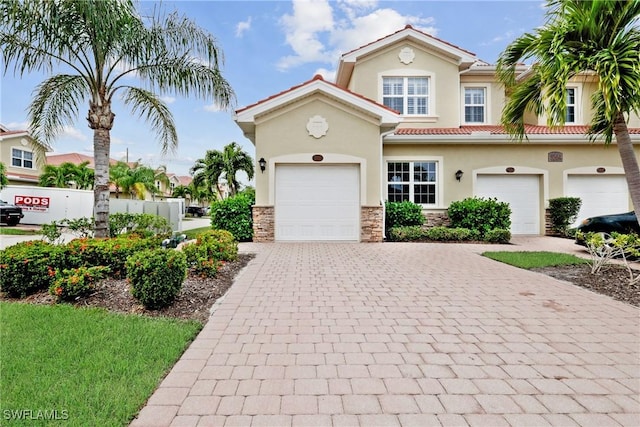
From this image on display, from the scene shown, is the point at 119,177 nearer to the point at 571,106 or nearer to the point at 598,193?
the point at 571,106

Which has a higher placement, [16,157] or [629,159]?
[16,157]

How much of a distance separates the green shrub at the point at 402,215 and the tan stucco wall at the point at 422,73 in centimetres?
449

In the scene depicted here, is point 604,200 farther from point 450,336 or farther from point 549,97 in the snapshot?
point 450,336

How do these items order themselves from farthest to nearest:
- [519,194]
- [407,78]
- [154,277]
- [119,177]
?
1. [119,177]
2. [407,78]
3. [519,194]
4. [154,277]

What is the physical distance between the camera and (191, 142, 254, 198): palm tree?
105ft

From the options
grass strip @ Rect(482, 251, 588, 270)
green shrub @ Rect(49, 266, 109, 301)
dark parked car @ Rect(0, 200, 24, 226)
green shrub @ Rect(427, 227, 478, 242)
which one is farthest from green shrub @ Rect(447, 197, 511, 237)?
dark parked car @ Rect(0, 200, 24, 226)

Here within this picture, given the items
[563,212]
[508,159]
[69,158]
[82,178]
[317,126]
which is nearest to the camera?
[317,126]

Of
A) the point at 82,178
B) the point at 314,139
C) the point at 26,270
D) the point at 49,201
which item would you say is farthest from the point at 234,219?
the point at 82,178

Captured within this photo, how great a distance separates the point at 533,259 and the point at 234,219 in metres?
9.47

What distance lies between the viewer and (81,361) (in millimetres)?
3139

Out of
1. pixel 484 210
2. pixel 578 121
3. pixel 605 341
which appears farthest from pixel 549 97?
pixel 578 121

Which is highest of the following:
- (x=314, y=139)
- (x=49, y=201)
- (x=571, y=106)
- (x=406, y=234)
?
(x=571, y=106)

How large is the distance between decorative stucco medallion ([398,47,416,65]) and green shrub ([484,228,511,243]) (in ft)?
28.1

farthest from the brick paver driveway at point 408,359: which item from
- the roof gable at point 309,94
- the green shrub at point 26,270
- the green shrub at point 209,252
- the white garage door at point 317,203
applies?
the roof gable at point 309,94
